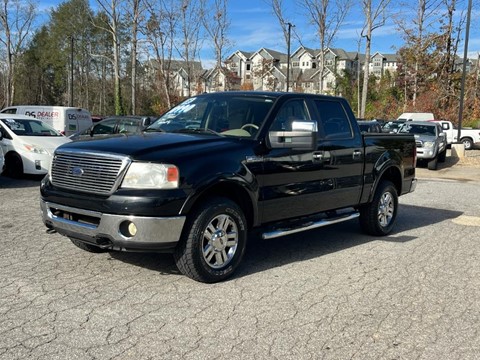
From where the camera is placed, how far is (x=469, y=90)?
43.0m

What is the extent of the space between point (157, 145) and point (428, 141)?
1563 centimetres

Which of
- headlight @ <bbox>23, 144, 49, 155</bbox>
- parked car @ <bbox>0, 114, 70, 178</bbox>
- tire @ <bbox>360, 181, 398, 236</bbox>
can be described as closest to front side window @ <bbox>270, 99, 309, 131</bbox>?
tire @ <bbox>360, 181, 398, 236</bbox>

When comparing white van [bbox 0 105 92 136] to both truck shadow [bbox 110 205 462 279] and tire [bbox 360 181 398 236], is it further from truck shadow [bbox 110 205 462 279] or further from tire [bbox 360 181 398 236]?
tire [bbox 360 181 398 236]

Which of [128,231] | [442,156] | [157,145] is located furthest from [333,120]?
[442,156]

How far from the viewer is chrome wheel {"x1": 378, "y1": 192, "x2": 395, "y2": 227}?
704 cm

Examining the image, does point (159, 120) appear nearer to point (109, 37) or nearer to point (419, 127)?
point (419, 127)

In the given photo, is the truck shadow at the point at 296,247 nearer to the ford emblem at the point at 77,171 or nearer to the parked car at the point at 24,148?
the ford emblem at the point at 77,171

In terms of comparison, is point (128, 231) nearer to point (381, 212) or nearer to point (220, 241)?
point (220, 241)

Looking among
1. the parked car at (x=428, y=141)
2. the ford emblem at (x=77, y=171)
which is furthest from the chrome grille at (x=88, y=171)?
the parked car at (x=428, y=141)

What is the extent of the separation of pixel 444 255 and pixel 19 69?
59102 mm

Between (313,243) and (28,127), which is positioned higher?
(28,127)

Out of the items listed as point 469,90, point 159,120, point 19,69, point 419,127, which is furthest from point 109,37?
point 159,120

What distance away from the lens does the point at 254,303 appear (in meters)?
4.27

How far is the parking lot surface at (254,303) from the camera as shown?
3.47 m
